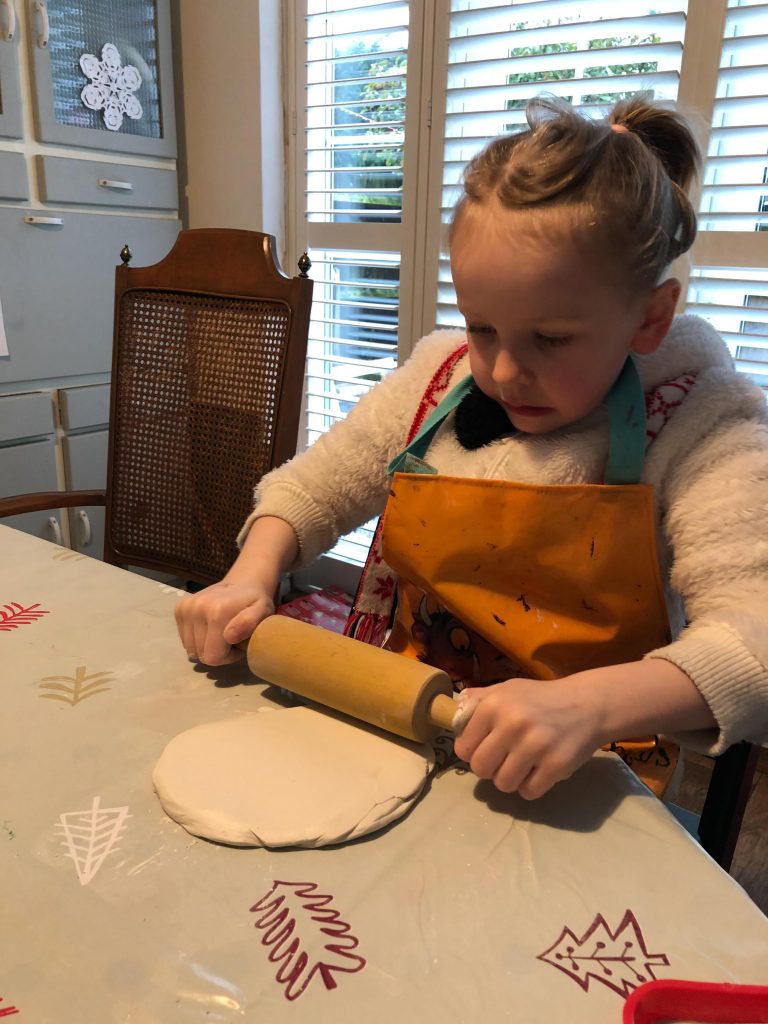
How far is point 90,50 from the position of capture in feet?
6.36

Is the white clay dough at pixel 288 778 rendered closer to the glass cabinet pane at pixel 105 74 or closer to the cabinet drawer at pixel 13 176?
the cabinet drawer at pixel 13 176

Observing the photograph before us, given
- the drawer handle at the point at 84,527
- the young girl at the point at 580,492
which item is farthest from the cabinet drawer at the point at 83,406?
the young girl at the point at 580,492

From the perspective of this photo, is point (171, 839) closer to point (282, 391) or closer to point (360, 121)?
point (282, 391)

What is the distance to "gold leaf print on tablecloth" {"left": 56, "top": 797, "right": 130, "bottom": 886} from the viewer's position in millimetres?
480

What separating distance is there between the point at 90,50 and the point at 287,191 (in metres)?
0.58

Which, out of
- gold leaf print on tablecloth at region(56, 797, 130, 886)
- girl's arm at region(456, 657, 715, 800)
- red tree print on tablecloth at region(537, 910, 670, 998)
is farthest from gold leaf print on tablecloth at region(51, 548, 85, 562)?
red tree print on tablecloth at region(537, 910, 670, 998)

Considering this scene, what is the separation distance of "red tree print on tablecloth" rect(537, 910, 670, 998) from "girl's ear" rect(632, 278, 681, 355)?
50 cm

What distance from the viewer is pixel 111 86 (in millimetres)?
1999

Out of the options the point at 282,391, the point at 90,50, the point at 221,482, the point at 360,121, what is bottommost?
the point at 221,482

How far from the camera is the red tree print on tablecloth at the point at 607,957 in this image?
1.35 ft

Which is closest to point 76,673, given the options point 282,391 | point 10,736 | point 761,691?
point 10,736

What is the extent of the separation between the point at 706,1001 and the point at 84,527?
Result: 6.63 ft

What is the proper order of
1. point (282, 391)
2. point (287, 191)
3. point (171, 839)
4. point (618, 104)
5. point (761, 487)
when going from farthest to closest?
1. point (287, 191)
2. point (282, 391)
3. point (618, 104)
4. point (761, 487)
5. point (171, 839)

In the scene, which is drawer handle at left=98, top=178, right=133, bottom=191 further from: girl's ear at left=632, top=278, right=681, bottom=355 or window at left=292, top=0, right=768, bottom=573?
girl's ear at left=632, top=278, right=681, bottom=355
